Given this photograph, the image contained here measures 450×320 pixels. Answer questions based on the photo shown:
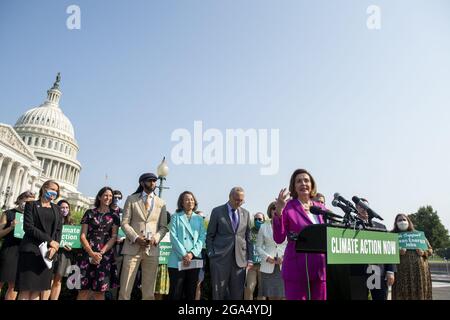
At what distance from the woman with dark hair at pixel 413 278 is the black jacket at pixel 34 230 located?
6.44 m

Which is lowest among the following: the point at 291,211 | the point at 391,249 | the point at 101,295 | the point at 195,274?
the point at 101,295

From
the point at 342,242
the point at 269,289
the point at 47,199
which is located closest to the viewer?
the point at 342,242

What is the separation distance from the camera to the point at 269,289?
6.46m

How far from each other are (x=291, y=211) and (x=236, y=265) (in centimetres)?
235

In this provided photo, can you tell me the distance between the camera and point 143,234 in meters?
5.51

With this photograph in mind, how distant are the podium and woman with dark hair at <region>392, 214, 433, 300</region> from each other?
4.00 m

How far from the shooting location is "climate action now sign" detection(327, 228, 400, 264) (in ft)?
8.73

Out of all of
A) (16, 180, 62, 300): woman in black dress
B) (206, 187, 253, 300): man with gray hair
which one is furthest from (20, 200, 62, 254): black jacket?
(206, 187, 253, 300): man with gray hair

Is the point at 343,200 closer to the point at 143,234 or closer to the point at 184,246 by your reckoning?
the point at 184,246

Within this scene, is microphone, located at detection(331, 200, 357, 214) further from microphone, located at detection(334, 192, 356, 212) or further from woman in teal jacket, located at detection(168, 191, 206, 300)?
woman in teal jacket, located at detection(168, 191, 206, 300)

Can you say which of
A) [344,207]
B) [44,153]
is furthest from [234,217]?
[44,153]

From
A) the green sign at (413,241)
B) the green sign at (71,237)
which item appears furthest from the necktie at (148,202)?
the green sign at (413,241)
